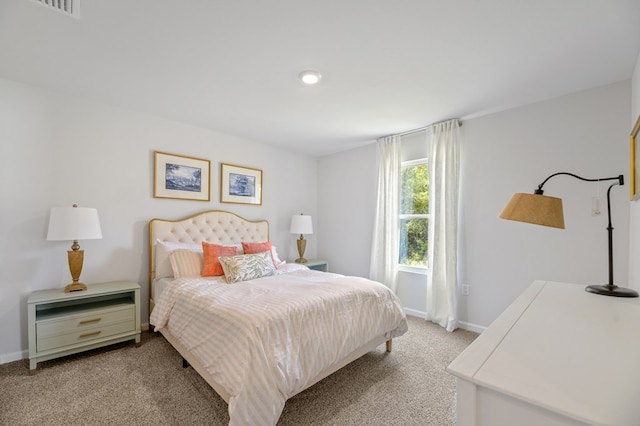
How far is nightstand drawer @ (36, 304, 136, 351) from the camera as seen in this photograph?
2.18 meters

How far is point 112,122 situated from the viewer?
112 inches

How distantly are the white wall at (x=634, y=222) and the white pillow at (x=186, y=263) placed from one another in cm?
360

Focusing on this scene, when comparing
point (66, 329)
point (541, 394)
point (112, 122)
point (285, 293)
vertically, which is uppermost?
point (112, 122)

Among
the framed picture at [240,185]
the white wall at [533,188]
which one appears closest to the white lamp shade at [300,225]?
the framed picture at [240,185]

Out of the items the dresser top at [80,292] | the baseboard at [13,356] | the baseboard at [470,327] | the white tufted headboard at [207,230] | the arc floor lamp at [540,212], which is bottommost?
the baseboard at [470,327]

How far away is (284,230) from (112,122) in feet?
8.63

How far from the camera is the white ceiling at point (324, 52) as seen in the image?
5.07 feet

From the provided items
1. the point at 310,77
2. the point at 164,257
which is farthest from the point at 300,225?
the point at 310,77

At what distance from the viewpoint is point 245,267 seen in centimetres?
271

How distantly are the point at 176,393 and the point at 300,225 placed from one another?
8.66 feet

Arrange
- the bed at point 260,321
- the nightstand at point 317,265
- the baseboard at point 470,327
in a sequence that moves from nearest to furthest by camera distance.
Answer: the bed at point 260,321 < the baseboard at point 470,327 < the nightstand at point 317,265

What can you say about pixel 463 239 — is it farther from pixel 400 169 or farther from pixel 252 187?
pixel 252 187

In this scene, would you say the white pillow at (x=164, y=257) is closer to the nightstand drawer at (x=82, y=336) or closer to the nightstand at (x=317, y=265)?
the nightstand drawer at (x=82, y=336)

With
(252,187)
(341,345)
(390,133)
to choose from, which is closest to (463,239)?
(390,133)
